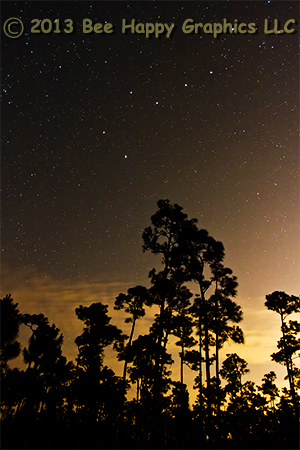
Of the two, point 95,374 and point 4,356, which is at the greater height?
point 4,356

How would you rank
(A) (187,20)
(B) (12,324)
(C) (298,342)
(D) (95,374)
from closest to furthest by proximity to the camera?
1. (A) (187,20)
2. (B) (12,324)
3. (C) (298,342)
4. (D) (95,374)

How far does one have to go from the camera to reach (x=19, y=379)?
34094mm

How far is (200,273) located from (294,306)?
613 inches

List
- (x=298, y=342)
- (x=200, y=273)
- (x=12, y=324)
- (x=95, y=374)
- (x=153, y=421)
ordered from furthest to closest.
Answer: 1. (x=95, y=374)
2. (x=298, y=342)
3. (x=200, y=273)
4. (x=12, y=324)
5. (x=153, y=421)

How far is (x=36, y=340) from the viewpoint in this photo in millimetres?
35469

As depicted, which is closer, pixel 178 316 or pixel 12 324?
pixel 12 324

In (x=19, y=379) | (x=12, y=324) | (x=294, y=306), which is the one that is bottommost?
(x=19, y=379)

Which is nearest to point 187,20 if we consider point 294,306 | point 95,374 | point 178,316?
point 178,316

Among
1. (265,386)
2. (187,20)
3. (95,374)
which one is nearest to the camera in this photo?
(187,20)

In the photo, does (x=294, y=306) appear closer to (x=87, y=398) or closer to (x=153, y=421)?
(x=153, y=421)

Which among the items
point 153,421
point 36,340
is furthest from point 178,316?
point 36,340

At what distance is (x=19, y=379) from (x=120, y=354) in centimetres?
1354

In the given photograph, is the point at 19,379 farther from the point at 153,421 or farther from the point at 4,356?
the point at 153,421

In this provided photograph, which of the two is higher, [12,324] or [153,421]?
[12,324]
